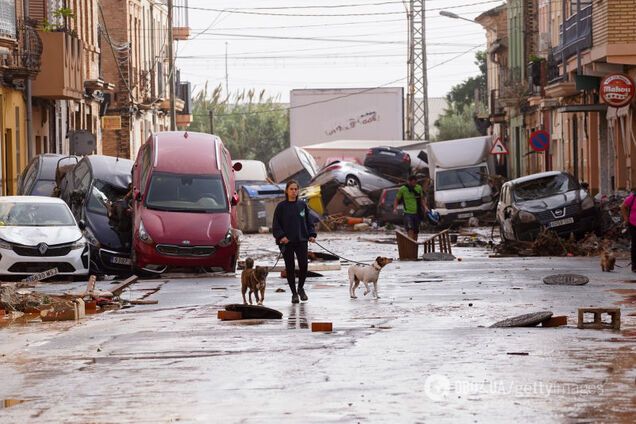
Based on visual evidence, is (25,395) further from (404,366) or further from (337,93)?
(337,93)

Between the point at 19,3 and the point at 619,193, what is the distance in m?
17.8

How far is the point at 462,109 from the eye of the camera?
426ft

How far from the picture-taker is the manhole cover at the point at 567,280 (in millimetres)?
21953

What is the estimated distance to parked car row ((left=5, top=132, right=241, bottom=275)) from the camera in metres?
25.5

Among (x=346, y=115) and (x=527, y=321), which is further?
(x=346, y=115)

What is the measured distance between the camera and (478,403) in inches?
407

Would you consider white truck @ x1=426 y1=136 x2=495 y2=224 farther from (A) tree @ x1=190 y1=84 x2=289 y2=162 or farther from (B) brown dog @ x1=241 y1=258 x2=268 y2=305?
(A) tree @ x1=190 y1=84 x2=289 y2=162

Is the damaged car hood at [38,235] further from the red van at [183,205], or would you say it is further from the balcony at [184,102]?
the balcony at [184,102]

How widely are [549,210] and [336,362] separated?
66.0 ft

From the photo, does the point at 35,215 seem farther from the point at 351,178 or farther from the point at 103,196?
the point at 351,178

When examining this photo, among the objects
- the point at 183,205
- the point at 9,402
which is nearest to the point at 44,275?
the point at 183,205

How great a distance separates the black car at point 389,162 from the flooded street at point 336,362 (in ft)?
125

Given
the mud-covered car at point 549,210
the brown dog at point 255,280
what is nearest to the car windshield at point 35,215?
the brown dog at point 255,280

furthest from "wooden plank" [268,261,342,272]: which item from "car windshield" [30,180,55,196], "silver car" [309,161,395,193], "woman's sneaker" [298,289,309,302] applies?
"silver car" [309,161,395,193]
